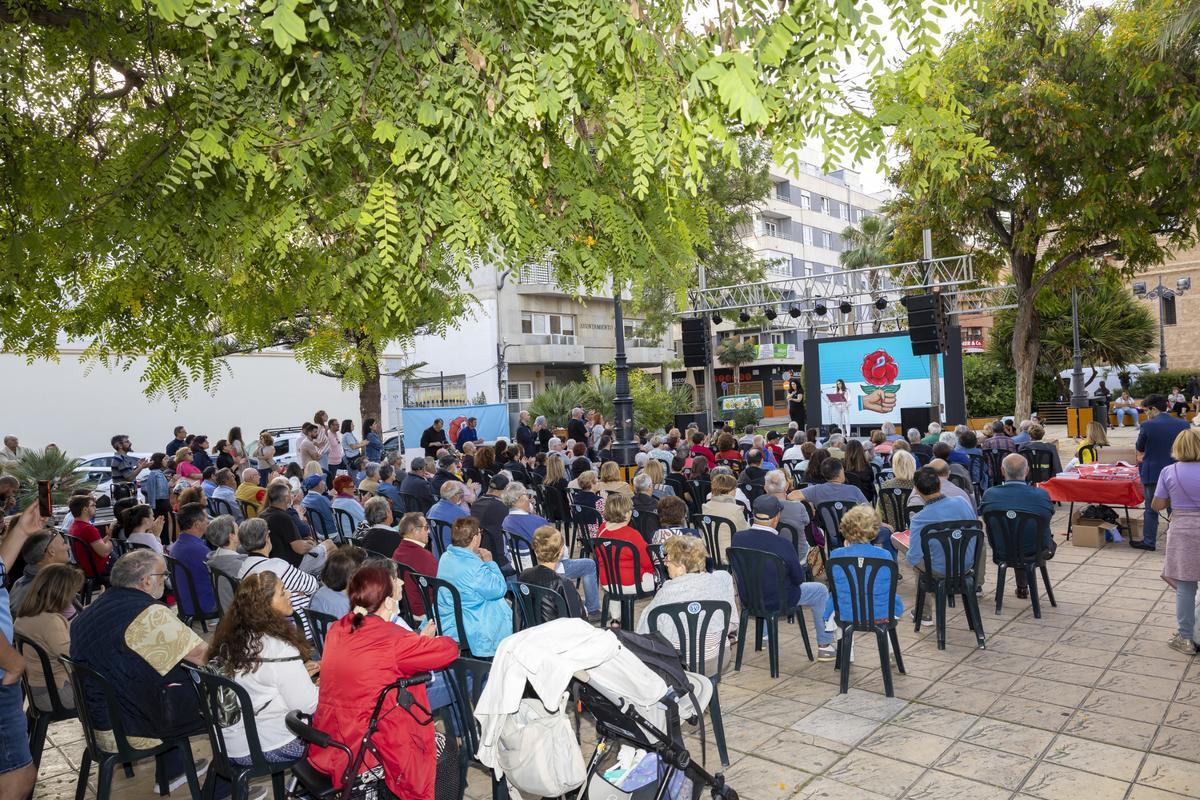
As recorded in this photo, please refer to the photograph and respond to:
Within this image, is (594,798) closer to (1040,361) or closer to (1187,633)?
(1187,633)

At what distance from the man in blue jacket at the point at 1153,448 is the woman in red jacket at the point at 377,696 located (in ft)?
24.6

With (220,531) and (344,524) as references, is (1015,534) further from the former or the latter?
(344,524)

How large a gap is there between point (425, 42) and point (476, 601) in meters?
2.98

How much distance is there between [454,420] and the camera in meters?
17.1

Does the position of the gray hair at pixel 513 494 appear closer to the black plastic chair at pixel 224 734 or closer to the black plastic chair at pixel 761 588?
the black plastic chair at pixel 761 588

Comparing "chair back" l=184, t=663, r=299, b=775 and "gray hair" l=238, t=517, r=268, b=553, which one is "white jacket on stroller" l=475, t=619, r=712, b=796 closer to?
"chair back" l=184, t=663, r=299, b=775

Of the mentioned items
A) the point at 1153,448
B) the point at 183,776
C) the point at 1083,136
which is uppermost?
the point at 1083,136

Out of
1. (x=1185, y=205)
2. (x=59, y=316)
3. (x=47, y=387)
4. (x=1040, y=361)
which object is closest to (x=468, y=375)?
(x=47, y=387)

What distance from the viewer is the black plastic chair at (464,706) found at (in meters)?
3.54

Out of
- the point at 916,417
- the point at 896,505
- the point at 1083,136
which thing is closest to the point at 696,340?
the point at 916,417

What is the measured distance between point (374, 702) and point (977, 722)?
3279 mm

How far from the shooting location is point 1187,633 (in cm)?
540

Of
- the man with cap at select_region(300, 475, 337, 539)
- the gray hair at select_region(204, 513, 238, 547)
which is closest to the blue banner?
the man with cap at select_region(300, 475, 337, 539)

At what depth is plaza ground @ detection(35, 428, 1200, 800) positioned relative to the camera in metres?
3.80
